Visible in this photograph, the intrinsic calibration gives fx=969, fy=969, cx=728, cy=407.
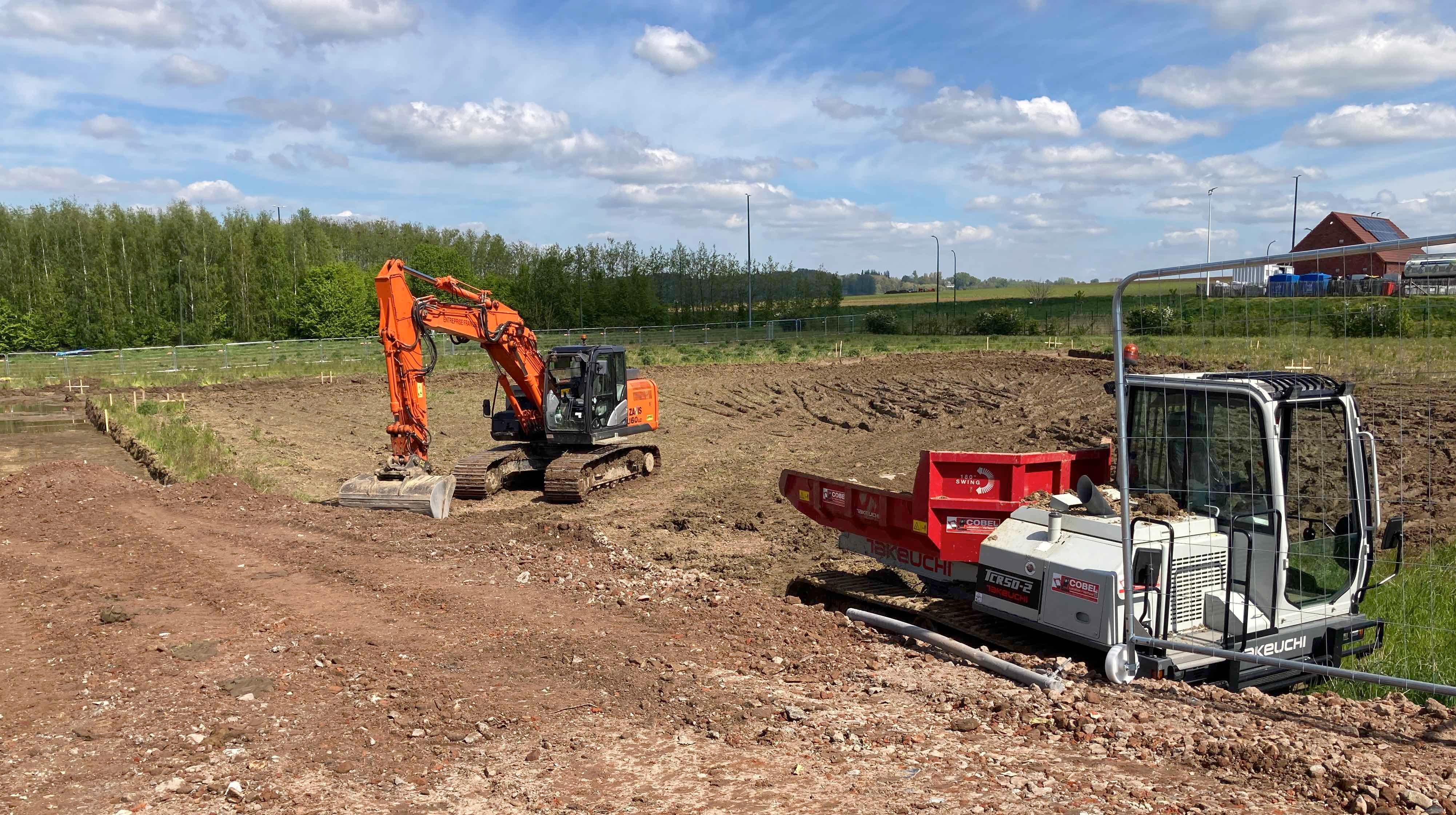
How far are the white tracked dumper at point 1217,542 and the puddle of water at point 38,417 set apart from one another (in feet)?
92.0

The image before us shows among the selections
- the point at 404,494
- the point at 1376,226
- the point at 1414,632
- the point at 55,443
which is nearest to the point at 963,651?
the point at 1414,632

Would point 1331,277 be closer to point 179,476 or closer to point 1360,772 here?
point 1360,772

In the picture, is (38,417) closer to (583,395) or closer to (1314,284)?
(583,395)

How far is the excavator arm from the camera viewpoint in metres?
13.8

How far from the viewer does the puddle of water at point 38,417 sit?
26547 millimetres

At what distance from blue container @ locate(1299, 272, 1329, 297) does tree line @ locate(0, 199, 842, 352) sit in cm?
5249

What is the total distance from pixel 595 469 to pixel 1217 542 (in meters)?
11.1

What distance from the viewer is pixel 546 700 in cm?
654

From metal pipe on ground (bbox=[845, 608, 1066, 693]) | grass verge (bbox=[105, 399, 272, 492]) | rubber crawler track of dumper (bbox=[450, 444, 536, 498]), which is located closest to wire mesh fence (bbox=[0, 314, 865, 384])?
grass verge (bbox=[105, 399, 272, 492])

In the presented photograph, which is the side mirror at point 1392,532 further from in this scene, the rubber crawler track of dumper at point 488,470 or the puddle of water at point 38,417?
the puddle of water at point 38,417

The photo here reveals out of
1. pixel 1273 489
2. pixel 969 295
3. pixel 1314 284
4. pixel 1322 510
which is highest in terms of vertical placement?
pixel 969 295

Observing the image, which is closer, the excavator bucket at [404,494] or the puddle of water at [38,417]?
the excavator bucket at [404,494]

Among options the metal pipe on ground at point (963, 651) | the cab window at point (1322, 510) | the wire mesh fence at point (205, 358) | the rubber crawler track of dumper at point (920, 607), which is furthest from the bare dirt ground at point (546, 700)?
the wire mesh fence at point (205, 358)

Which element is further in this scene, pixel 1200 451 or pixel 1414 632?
pixel 1414 632
